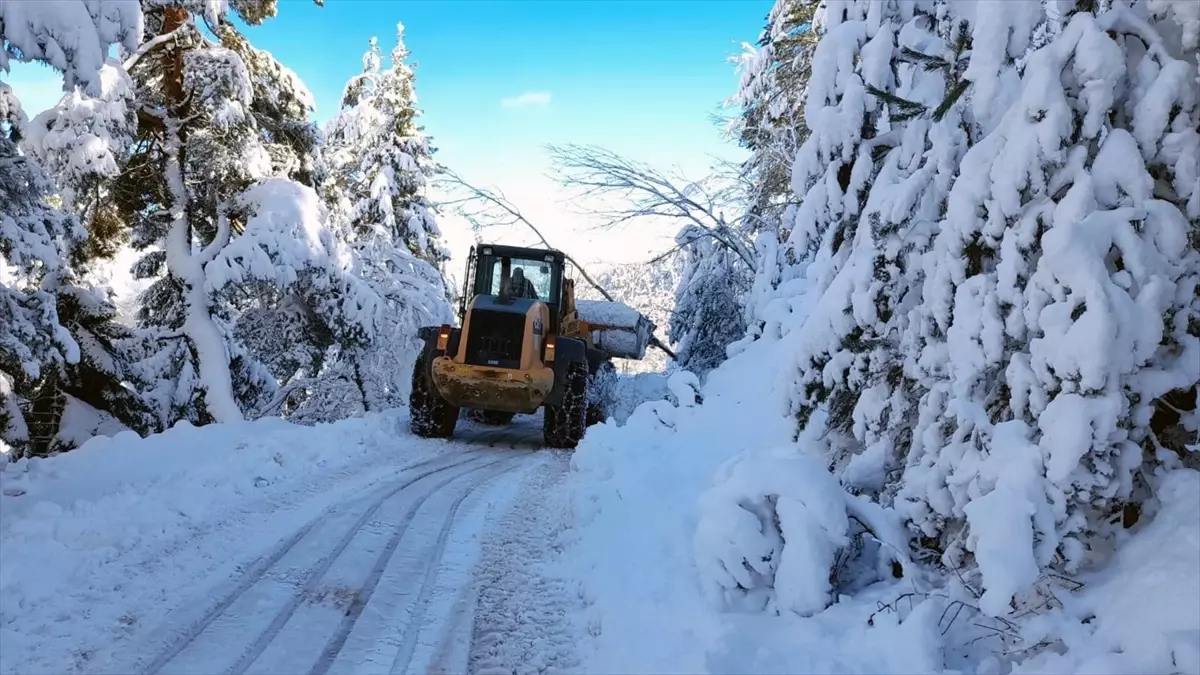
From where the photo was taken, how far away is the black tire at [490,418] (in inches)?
562

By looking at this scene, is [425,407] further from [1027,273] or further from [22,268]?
[1027,273]

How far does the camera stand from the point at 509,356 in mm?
10805

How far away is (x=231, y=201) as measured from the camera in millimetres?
12164

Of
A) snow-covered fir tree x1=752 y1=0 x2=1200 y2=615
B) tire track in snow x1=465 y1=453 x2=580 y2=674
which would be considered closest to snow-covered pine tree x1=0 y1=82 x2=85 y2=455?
tire track in snow x1=465 y1=453 x2=580 y2=674

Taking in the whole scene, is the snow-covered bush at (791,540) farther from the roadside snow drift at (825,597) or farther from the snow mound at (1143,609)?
the snow mound at (1143,609)

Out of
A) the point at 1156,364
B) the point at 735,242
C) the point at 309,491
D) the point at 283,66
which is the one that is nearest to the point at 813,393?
the point at 1156,364

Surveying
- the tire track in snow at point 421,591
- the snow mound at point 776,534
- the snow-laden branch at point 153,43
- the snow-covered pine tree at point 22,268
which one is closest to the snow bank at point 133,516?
the tire track in snow at point 421,591

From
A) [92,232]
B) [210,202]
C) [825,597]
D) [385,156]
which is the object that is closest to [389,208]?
[385,156]

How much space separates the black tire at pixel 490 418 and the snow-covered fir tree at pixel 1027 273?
10442 millimetres

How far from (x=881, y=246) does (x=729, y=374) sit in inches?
274

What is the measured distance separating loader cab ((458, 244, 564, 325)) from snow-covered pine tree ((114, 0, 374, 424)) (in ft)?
8.10

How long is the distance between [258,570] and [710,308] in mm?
15293

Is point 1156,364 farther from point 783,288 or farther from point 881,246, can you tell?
point 783,288

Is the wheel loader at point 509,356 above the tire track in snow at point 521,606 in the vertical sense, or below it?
above
